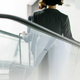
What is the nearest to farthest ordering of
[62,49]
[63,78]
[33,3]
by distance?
[62,49]
[63,78]
[33,3]

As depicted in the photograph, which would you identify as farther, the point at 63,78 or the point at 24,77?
the point at 63,78

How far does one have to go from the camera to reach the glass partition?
5.94 feet

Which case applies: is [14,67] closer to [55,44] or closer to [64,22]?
[55,44]

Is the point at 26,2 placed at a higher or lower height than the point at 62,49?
higher

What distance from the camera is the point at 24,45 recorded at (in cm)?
192

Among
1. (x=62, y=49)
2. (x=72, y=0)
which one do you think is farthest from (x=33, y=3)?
(x=62, y=49)

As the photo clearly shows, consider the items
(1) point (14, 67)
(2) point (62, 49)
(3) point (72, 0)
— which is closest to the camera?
(1) point (14, 67)

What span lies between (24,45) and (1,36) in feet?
1.07

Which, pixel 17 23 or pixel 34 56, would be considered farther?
pixel 34 56

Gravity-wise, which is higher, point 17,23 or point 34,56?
point 17,23

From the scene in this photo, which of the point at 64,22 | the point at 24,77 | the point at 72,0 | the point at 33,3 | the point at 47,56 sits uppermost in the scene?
the point at 33,3

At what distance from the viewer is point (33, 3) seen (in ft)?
26.2

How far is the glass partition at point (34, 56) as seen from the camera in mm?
1811

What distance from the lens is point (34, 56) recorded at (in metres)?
2.04
